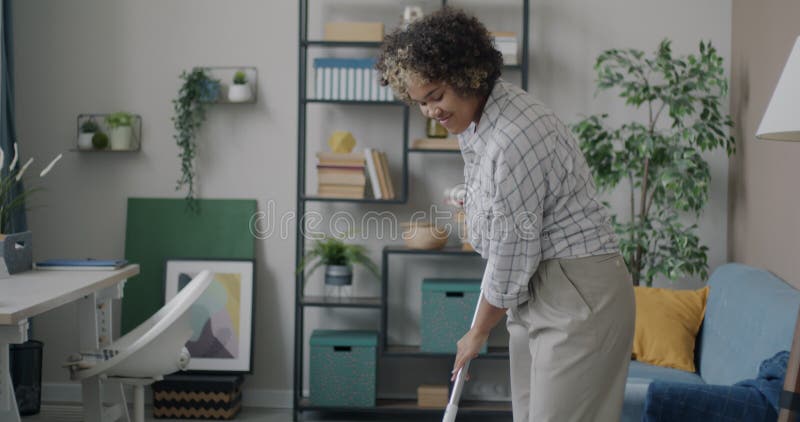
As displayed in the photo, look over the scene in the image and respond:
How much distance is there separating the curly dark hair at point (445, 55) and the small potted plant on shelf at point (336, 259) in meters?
2.30

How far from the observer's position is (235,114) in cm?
430

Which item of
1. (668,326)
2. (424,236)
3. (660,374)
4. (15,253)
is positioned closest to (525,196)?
(660,374)

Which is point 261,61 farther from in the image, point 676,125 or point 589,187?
point 589,187

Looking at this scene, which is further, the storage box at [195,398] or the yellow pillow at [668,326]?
the storage box at [195,398]

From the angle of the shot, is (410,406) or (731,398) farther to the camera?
(410,406)

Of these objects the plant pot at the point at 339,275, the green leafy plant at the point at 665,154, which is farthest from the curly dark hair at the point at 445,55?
the plant pot at the point at 339,275

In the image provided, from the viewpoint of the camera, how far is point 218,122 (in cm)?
430

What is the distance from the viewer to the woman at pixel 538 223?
173 centimetres

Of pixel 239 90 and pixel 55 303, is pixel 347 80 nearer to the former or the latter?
A: pixel 239 90

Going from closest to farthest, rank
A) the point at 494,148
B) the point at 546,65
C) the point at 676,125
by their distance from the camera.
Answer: the point at 494,148
the point at 676,125
the point at 546,65

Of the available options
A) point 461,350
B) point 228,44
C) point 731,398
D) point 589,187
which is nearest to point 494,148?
point 589,187

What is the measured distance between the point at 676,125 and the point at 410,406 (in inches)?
69.1

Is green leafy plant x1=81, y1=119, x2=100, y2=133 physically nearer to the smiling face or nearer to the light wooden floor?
the light wooden floor

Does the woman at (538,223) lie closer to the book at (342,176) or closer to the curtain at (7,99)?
the book at (342,176)
